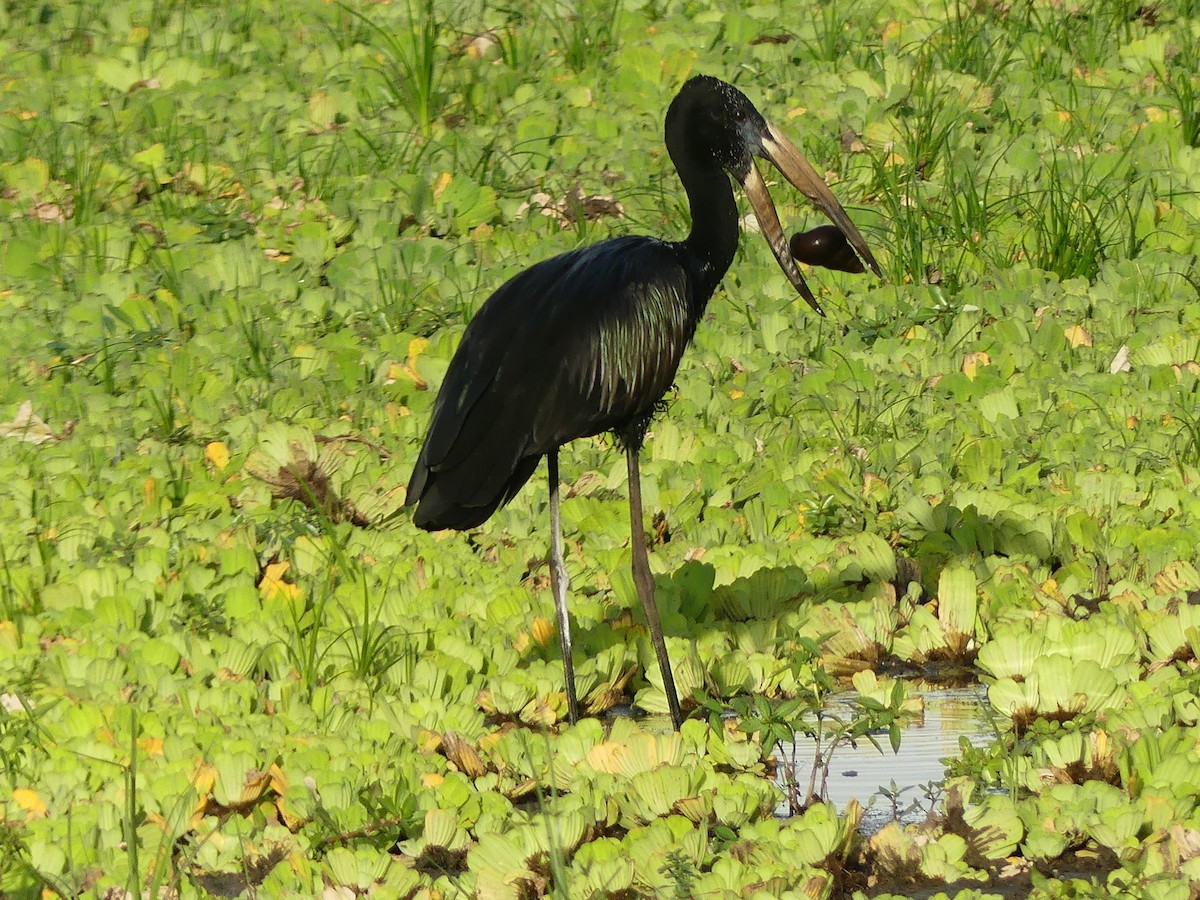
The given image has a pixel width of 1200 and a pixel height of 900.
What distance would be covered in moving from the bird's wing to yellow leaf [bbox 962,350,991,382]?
1.73m

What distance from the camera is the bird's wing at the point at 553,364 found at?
160 inches

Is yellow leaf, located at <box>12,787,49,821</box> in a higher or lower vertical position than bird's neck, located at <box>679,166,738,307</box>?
lower

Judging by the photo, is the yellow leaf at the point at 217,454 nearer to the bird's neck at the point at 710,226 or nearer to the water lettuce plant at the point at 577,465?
the water lettuce plant at the point at 577,465

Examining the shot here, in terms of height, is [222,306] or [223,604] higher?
[222,306]

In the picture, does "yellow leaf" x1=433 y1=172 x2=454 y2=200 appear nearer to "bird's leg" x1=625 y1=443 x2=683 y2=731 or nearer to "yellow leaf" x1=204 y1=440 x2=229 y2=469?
"yellow leaf" x1=204 y1=440 x2=229 y2=469

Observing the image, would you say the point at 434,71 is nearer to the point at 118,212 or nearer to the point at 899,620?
the point at 118,212

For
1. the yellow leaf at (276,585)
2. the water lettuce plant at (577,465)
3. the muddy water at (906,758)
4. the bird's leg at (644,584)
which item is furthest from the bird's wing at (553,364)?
the muddy water at (906,758)

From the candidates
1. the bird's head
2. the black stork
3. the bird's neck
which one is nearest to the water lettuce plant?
the black stork

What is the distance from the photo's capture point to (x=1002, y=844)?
350 centimetres

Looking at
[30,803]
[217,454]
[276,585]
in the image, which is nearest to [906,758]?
[276,585]

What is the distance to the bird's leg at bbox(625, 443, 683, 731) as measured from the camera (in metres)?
4.29

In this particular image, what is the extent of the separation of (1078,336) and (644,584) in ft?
7.60

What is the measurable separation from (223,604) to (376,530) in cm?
64

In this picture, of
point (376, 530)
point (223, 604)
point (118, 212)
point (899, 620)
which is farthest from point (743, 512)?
point (118, 212)
